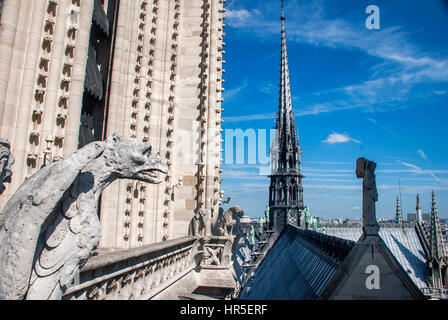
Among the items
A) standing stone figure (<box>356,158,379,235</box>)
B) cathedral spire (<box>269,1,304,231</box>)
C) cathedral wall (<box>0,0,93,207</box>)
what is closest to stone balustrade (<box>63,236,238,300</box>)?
Answer: cathedral wall (<box>0,0,93,207</box>)

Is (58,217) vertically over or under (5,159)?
under

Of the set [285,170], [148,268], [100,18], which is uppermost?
[285,170]

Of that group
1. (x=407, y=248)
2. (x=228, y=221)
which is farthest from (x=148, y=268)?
(x=407, y=248)

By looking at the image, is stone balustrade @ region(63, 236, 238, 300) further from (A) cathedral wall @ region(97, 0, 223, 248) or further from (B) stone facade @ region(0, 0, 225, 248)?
(A) cathedral wall @ region(97, 0, 223, 248)

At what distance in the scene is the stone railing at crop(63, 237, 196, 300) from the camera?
341 cm

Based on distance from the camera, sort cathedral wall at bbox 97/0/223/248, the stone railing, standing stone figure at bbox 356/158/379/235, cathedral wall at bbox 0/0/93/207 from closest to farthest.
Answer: the stone railing
cathedral wall at bbox 0/0/93/207
standing stone figure at bbox 356/158/379/235
cathedral wall at bbox 97/0/223/248

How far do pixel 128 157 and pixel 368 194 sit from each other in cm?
431

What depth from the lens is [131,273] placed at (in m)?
4.55

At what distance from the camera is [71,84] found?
579cm

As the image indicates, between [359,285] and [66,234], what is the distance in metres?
4.64

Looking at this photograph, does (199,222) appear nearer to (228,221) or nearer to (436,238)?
(228,221)

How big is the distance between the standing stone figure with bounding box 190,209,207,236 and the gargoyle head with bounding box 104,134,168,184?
5.60 m
